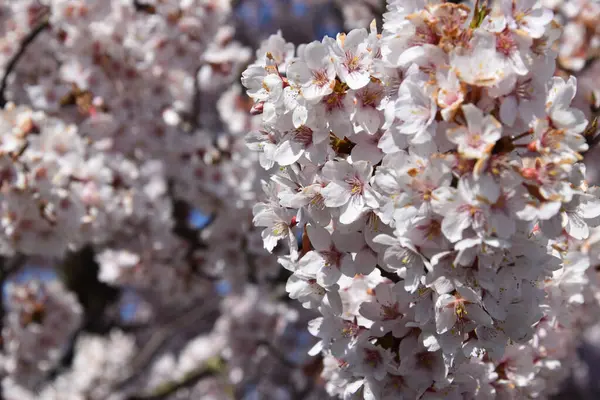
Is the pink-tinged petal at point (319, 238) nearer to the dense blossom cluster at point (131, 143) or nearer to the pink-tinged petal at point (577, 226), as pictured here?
the pink-tinged petal at point (577, 226)

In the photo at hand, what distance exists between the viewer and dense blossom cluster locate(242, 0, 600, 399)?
152 centimetres

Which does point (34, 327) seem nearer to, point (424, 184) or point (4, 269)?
point (4, 269)

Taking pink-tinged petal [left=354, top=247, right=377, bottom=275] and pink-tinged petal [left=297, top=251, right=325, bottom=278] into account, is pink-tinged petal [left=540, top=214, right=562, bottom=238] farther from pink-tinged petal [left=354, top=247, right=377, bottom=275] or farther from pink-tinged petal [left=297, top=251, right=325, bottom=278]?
pink-tinged petal [left=297, top=251, right=325, bottom=278]

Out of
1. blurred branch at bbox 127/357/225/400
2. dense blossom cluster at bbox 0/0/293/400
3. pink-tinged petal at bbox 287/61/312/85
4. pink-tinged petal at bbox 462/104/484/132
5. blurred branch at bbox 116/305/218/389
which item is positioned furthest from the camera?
blurred branch at bbox 116/305/218/389

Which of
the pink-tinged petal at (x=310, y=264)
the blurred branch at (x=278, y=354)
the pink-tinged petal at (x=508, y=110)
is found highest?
the pink-tinged petal at (x=508, y=110)

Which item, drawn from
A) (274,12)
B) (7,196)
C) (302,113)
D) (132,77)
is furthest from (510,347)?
(274,12)

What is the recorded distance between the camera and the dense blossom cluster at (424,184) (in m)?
1.52

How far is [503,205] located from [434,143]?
0.24 m

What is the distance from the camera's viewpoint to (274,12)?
9.43 m

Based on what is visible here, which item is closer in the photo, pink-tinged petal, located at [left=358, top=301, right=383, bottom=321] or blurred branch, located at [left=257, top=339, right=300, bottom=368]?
pink-tinged petal, located at [left=358, top=301, right=383, bottom=321]

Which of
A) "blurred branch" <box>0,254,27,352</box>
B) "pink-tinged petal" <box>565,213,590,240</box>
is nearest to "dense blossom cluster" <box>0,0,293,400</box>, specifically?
"blurred branch" <box>0,254,27,352</box>

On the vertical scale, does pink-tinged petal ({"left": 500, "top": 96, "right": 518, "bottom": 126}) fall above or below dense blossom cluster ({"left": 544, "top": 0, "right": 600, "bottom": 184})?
above

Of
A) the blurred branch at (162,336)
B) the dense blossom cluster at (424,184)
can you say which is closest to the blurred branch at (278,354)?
the blurred branch at (162,336)

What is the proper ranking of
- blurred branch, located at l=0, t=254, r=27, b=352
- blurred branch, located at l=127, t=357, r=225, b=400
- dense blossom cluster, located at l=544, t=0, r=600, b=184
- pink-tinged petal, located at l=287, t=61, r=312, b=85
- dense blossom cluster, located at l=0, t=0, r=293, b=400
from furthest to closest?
blurred branch, located at l=127, t=357, r=225, b=400
blurred branch, located at l=0, t=254, r=27, b=352
dense blossom cluster, located at l=544, t=0, r=600, b=184
dense blossom cluster, located at l=0, t=0, r=293, b=400
pink-tinged petal, located at l=287, t=61, r=312, b=85
